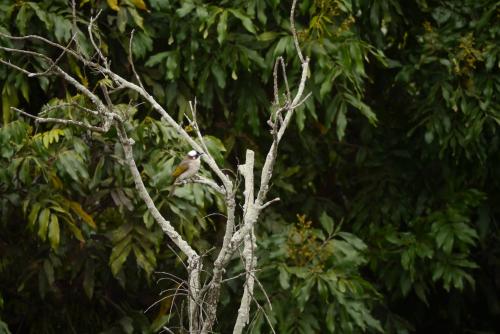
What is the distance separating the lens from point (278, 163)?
5156 millimetres

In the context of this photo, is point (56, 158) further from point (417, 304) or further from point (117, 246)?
point (417, 304)

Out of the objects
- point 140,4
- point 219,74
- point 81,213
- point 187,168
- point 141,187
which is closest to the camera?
point 141,187

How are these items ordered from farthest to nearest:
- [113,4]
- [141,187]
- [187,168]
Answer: [113,4], [187,168], [141,187]

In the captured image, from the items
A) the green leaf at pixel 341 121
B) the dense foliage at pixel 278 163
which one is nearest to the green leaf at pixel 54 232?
the dense foliage at pixel 278 163

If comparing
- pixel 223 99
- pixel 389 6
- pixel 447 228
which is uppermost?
pixel 389 6

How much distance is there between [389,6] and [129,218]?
1.97 metres

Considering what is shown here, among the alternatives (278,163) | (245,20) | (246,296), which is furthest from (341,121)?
(246,296)

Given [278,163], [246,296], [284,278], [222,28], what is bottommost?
[284,278]

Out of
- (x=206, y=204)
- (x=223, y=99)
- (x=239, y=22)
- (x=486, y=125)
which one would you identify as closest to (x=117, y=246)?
(x=206, y=204)

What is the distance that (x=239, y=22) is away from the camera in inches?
188

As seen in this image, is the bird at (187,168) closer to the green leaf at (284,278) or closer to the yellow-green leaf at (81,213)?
the yellow-green leaf at (81,213)

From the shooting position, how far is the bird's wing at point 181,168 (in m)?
3.99

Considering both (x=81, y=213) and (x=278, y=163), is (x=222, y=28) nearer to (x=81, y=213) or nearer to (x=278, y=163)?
(x=278, y=163)

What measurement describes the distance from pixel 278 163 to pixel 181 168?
4.09 feet
